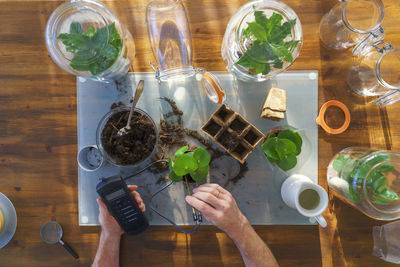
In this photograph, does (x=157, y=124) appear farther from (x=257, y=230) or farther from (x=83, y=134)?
(x=257, y=230)

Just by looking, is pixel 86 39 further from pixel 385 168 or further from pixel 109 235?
pixel 385 168

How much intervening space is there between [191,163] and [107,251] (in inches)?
19.7

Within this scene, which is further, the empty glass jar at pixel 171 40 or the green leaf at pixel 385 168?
the empty glass jar at pixel 171 40

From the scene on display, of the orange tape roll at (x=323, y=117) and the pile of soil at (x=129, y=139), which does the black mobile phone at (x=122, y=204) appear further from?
the orange tape roll at (x=323, y=117)

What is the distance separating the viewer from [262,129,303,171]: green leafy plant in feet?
2.66

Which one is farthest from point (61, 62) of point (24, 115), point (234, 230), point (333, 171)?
point (333, 171)

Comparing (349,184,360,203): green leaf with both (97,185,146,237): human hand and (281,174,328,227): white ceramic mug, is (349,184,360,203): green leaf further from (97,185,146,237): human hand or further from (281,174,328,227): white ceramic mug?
(97,185,146,237): human hand

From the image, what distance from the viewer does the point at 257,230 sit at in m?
0.99

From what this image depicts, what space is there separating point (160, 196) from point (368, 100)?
92 cm

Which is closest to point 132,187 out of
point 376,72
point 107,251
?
point 107,251

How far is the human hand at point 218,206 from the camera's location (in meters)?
0.88

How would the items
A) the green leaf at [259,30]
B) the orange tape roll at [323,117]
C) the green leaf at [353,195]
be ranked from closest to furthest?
the green leaf at [259,30], the green leaf at [353,195], the orange tape roll at [323,117]

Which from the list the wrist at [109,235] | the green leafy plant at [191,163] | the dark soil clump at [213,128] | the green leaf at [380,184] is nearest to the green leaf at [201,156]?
the green leafy plant at [191,163]

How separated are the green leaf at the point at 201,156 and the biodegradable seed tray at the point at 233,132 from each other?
0.10m
